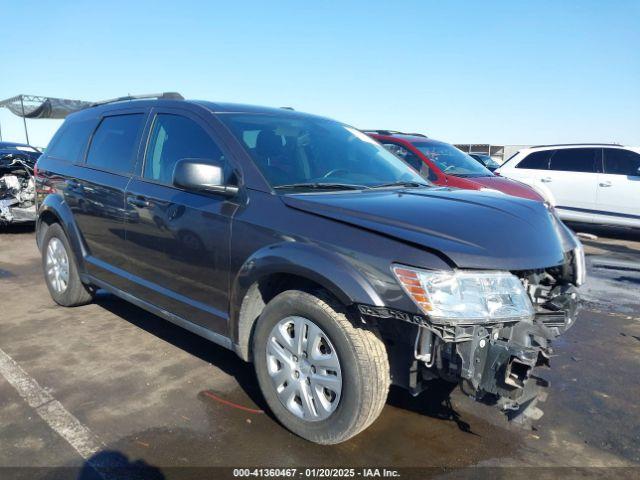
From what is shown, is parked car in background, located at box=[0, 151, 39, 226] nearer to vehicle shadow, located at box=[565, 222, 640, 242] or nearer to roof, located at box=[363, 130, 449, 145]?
roof, located at box=[363, 130, 449, 145]

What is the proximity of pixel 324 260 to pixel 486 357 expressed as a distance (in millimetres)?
873

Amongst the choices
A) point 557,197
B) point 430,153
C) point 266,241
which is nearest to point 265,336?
point 266,241

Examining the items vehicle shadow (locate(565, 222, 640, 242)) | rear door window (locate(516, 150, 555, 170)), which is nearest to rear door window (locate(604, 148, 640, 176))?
rear door window (locate(516, 150, 555, 170))

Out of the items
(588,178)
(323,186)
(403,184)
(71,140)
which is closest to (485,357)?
(323,186)

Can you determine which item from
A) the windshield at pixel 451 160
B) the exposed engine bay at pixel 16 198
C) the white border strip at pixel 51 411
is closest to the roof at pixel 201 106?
the white border strip at pixel 51 411

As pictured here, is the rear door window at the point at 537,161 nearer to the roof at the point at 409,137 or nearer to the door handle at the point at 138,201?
the roof at the point at 409,137

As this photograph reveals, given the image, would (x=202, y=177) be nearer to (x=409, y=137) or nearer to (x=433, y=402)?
(x=433, y=402)

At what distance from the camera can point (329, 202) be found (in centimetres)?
274

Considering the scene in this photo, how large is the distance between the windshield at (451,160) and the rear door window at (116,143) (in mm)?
5007

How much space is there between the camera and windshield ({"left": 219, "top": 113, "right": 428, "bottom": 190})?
315 centimetres

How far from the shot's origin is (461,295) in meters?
2.28

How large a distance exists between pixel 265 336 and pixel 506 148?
28698mm

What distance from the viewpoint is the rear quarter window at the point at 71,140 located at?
4.65 metres

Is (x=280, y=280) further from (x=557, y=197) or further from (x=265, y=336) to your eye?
(x=557, y=197)
